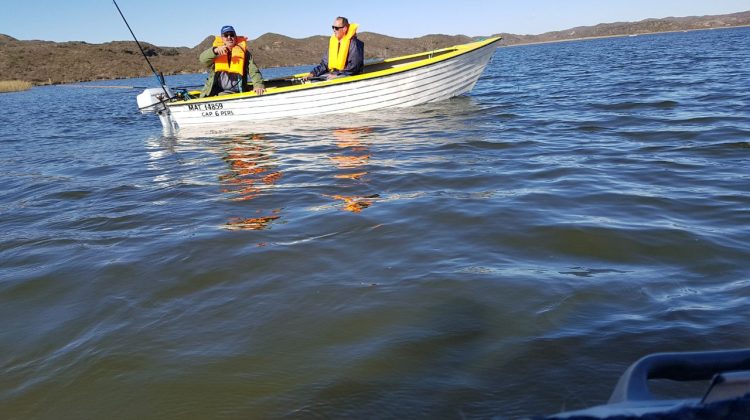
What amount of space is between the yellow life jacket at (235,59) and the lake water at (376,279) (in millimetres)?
4643

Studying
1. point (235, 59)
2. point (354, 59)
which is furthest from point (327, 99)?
point (235, 59)

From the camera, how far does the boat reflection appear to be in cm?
532

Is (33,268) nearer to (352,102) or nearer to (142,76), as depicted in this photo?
(352,102)

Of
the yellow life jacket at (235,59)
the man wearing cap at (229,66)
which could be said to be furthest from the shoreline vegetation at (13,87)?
the yellow life jacket at (235,59)

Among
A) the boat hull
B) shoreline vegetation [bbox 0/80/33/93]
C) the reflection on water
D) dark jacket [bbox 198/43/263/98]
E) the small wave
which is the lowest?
the reflection on water

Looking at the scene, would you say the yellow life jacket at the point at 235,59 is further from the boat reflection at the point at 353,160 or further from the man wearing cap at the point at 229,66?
the boat reflection at the point at 353,160

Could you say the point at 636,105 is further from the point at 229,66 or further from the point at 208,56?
the point at 208,56

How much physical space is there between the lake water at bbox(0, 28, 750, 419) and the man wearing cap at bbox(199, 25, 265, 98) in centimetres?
435

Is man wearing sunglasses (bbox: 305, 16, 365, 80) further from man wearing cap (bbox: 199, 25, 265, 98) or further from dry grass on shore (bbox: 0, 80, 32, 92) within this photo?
dry grass on shore (bbox: 0, 80, 32, 92)

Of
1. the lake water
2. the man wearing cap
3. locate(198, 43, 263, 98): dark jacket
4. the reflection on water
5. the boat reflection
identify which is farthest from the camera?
locate(198, 43, 263, 98): dark jacket

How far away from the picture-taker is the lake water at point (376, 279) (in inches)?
93.7

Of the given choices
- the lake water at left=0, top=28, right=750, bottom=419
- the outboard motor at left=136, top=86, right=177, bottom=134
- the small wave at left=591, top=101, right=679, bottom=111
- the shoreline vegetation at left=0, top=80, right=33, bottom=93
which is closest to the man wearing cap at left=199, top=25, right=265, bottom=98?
the outboard motor at left=136, top=86, right=177, bottom=134

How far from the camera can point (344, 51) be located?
12.0 m

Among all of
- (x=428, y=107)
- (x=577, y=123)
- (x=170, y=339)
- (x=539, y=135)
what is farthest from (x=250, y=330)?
(x=428, y=107)
